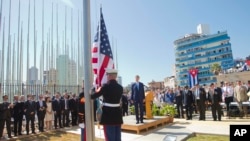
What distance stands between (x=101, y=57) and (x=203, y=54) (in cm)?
10228

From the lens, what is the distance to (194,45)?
10638cm

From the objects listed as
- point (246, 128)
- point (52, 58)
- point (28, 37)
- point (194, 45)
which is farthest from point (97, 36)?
point (194, 45)

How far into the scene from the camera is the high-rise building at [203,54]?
96.3 metres

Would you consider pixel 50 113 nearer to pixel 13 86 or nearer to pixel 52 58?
pixel 13 86

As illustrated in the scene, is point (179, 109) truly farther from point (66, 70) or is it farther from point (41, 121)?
point (66, 70)

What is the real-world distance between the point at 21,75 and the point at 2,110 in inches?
336

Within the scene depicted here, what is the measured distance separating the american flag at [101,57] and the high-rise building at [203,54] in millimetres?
95601

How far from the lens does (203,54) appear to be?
103 metres

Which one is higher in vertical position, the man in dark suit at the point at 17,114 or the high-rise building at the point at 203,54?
the high-rise building at the point at 203,54

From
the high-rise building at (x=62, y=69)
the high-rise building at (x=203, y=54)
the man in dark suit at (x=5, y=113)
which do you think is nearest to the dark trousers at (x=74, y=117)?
the man in dark suit at (x=5, y=113)

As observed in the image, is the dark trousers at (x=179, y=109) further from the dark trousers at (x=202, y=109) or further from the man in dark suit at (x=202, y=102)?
the dark trousers at (x=202, y=109)

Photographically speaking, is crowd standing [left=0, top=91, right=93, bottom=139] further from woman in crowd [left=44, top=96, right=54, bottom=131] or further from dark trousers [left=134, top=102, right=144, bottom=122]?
dark trousers [left=134, top=102, right=144, bottom=122]

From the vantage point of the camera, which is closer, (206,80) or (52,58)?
(52,58)

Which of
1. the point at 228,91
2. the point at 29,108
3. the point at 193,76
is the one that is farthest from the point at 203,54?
the point at 29,108
